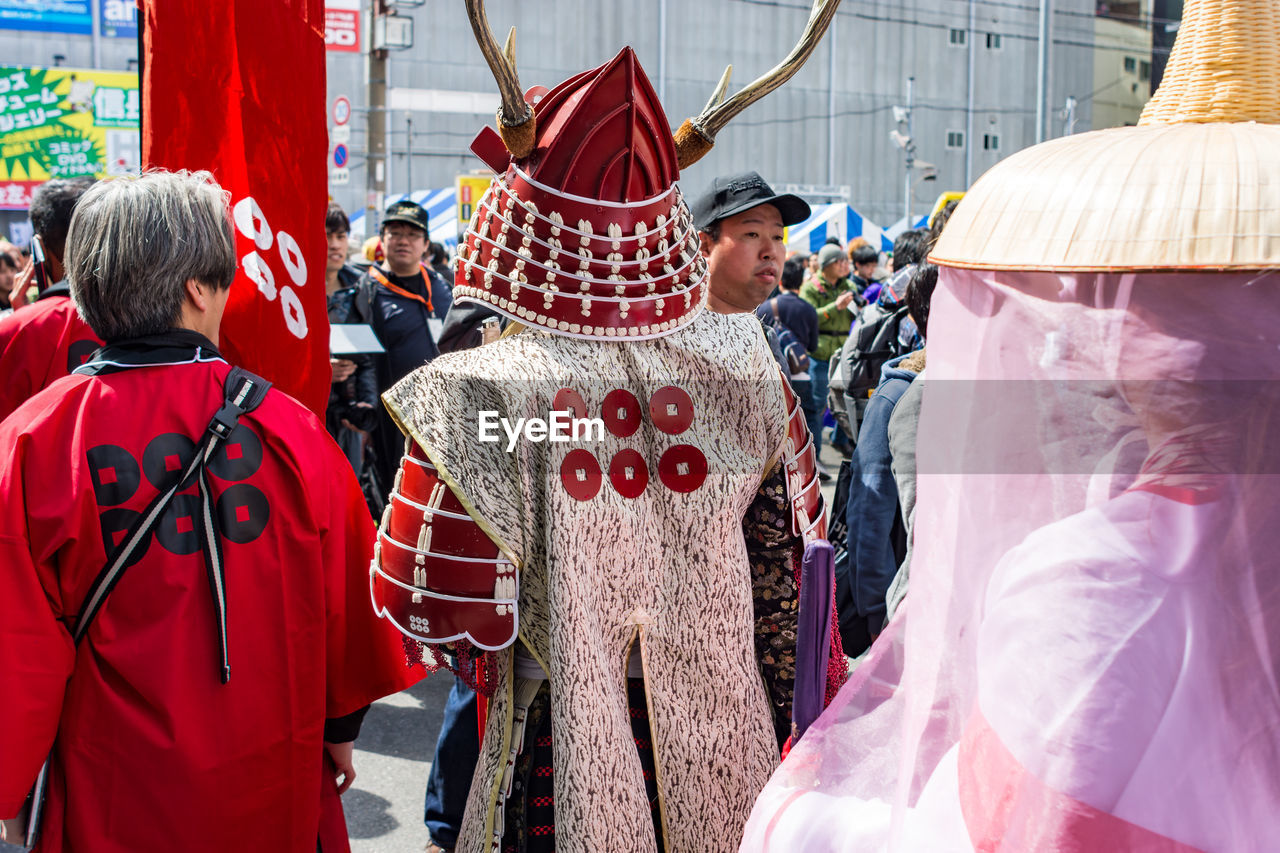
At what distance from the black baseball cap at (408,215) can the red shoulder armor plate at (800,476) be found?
4.03 meters

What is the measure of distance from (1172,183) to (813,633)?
0.71m

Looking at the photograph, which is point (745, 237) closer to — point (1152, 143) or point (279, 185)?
point (279, 185)

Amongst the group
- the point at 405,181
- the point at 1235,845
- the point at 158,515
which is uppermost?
the point at 405,181

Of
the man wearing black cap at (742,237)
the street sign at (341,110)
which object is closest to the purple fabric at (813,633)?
the man wearing black cap at (742,237)

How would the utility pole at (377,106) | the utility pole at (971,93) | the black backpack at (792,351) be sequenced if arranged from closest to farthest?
1. the black backpack at (792,351)
2. the utility pole at (377,106)
3. the utility pole at (971,93)

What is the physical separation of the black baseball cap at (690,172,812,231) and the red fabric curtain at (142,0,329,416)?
1110 mm

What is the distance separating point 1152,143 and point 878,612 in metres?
2.02

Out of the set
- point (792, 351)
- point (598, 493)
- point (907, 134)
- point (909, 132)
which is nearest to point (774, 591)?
point (598, 493)

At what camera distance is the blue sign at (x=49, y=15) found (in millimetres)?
16922

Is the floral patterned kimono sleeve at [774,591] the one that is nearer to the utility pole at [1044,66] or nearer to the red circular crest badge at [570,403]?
the red circular crest badge at [570,403]

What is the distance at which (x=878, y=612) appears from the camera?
2.81 m

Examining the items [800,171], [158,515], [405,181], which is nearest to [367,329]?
[158,515]

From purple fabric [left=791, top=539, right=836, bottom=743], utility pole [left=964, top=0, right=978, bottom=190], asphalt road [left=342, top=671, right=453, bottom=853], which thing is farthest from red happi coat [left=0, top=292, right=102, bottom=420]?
utility pole [left=964, top=0, right=978, bottom=190]

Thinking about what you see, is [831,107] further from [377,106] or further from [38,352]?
[38,352]
